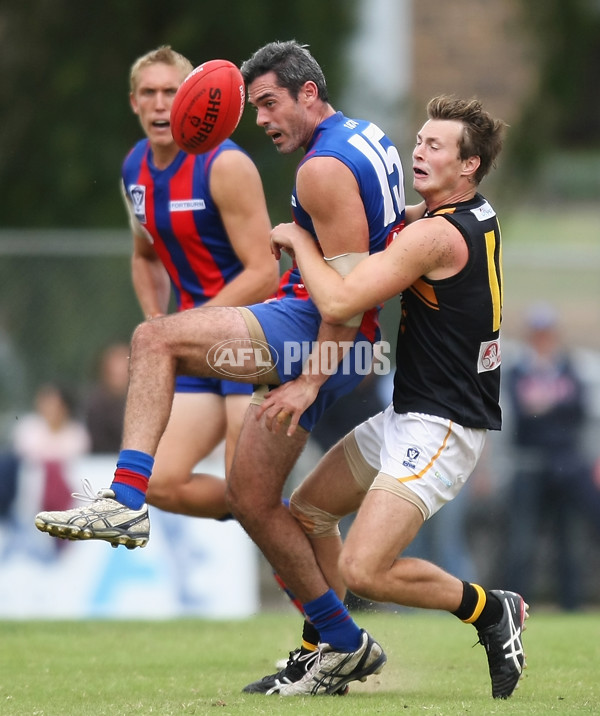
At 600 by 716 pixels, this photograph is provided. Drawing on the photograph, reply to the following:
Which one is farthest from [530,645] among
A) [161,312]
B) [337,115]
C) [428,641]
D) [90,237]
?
[90,237]

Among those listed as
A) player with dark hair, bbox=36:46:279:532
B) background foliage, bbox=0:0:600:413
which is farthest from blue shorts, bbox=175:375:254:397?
background foliage, bbox=0:0:600:413

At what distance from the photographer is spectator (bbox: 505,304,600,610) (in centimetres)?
1059

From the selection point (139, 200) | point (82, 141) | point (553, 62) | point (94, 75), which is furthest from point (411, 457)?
point (553, 62)

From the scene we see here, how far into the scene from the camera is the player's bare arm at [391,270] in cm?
537

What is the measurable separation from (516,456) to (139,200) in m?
4.78

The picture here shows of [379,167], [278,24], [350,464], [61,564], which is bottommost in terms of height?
[61,564]

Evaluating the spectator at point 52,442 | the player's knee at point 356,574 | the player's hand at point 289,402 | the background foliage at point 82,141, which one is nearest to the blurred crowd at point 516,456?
the spectator at point 52,442

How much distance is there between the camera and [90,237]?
10953mm

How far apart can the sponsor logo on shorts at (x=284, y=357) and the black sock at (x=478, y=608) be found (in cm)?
106

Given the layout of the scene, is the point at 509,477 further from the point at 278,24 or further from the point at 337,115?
the point at 337,115

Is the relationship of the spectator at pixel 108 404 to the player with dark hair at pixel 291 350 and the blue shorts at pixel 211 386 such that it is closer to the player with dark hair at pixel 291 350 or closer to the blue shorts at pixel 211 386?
the blue shorts at pixel 211 386

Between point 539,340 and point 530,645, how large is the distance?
3671 millimetres

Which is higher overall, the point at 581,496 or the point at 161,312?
the point at 161,312

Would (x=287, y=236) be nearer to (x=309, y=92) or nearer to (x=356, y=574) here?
(x=309, y=92)
